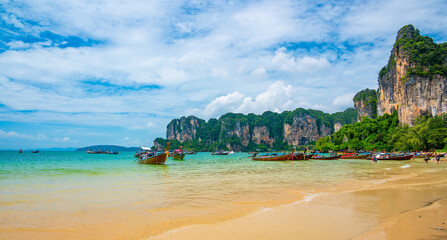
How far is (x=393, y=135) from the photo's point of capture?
54344mm

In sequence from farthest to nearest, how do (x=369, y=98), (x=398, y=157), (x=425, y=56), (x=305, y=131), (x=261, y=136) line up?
(x=261, y=136), (x=305, y=131), (x=369, y=98), (x=425, y=56), (x=398, y=157)

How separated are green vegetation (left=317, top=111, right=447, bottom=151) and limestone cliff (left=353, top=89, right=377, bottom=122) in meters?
22.2

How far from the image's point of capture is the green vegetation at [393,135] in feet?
146

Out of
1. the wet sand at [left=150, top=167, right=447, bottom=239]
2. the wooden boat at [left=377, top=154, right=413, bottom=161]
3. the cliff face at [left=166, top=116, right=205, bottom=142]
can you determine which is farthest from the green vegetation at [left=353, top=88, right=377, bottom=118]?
the wet sand at [left=150, top=167, right=447, bottom=239]

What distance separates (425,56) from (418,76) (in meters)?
5.39

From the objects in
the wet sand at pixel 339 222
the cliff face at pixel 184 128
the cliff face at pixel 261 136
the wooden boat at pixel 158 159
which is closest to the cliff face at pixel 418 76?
the wooden boat at pixel 158 159

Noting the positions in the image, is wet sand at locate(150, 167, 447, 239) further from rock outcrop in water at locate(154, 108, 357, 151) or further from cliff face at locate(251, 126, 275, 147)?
cliff face at locate(251, 126, 275, 147)

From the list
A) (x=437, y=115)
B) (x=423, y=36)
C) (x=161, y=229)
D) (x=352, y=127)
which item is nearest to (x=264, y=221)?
(x=161, y=229)

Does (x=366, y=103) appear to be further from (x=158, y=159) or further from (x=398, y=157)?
(x=158, y=159)

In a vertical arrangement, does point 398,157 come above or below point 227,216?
below

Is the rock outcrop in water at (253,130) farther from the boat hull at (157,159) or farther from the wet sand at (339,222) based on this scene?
the wet sand at (339,222)

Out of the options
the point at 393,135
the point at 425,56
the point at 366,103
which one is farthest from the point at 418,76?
the point at 366,103

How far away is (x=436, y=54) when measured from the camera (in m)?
58.4

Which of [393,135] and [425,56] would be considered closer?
[393,135]
